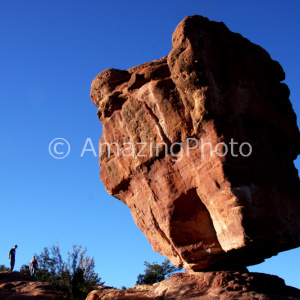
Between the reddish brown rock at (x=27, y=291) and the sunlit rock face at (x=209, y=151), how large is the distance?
6.09 meters

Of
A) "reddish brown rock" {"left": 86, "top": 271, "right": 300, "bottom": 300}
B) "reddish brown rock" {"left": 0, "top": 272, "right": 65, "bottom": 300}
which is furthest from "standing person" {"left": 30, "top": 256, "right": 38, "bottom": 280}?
"reddish brown rock" {"left": 86, "top": 271, "right": 300, "bottom": 300}

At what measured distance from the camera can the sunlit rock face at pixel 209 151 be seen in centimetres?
1055

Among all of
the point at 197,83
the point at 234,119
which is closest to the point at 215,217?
the point at 234,119

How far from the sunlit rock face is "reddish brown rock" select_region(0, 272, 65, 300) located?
6095mm

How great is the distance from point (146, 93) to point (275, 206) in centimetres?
538

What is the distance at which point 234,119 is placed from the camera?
1140cm

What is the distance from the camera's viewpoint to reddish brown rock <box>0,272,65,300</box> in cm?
1592

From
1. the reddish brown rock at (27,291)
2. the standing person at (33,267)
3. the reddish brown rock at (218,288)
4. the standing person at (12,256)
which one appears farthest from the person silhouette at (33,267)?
the reddish brown rock at (218,288)

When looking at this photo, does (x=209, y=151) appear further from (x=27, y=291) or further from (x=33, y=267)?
(x=33, y=267)

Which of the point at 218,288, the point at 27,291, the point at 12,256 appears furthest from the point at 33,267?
the point at 218,288

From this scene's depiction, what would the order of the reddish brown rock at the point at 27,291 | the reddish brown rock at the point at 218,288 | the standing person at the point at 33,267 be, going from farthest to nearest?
the standing person at the point at 33,267 → the reddish brown rock at the point at 27,291 → the reddish brown rock at the point at 218,288

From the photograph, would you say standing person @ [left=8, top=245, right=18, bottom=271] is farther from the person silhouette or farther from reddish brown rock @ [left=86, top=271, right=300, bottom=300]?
reddish brown rock @ [left=86, top=271, right=300, bottom=300]

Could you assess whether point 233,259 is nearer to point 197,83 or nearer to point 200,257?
point 200,257

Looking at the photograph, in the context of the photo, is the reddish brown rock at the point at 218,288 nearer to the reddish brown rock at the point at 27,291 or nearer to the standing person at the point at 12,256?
the reddish brown rock at the point at 27,291
